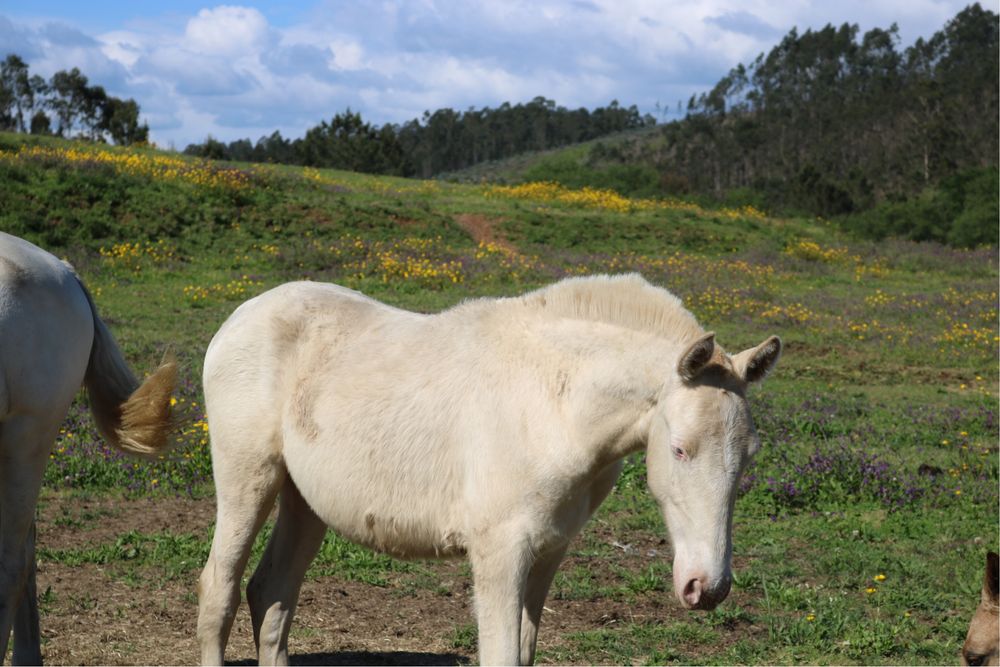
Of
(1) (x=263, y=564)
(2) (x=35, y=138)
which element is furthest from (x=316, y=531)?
(2) (x=35, y=138)

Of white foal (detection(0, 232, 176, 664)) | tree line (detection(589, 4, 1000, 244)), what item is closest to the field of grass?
white foal (detection(0, 232, 176, 664))

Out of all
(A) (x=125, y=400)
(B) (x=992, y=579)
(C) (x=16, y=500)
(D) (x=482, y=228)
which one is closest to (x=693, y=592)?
(B) (x=992, y=579)

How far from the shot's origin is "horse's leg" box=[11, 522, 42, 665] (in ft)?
14.5

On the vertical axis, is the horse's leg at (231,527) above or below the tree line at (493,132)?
below

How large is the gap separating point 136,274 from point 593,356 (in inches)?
591

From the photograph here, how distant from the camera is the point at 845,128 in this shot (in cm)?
6775

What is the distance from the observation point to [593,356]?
3.45m

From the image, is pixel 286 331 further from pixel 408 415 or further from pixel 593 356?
pixel 593 356

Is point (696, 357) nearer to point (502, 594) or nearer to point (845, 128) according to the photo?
point (502, 594)

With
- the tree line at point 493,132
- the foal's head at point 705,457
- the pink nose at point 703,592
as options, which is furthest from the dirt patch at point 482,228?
the tree line at point 493,132

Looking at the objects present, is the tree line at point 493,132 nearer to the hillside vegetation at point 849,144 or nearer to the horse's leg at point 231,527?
the hillside vegetation at point 849,144

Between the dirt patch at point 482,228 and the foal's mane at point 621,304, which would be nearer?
the foal's mane at point 621,304

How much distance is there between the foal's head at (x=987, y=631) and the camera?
11.2 ft

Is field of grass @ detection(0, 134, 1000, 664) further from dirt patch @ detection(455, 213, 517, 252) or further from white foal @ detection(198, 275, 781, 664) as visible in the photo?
white foal @ detection(198, 275, 781, 664)
